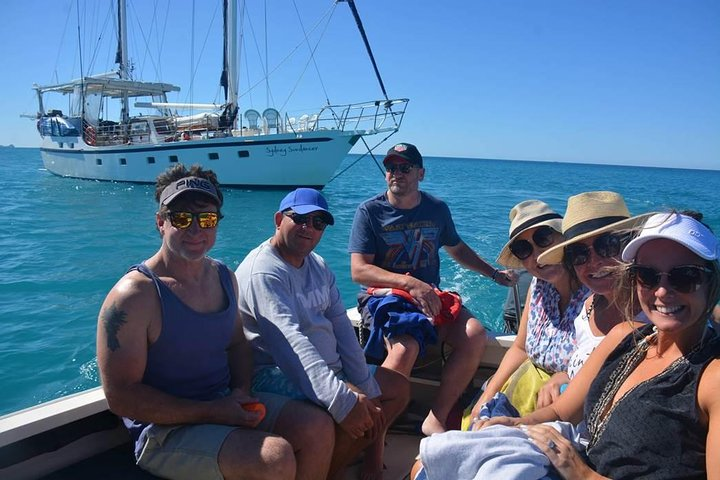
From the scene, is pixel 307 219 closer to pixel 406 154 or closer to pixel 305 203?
pixel 305 203

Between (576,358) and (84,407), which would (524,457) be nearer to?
(576,358)

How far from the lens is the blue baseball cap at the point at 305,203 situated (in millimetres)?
2305

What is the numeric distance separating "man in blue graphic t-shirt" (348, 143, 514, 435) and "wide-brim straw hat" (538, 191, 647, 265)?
85 centimetres

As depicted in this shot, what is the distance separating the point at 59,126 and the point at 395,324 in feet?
98.6

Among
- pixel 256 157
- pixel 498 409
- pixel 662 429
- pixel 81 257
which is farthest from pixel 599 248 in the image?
pixel 256 157

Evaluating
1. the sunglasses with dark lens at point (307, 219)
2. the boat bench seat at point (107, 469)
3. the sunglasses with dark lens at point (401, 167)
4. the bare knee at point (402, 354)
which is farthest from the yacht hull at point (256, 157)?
the boat bench seat at point (107, 469)

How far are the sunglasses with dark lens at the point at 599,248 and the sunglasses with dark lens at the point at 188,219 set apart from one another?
57.3 inches

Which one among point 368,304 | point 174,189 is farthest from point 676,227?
point 368,304

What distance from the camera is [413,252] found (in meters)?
3.30

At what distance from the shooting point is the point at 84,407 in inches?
78.9

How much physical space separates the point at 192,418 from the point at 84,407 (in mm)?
496

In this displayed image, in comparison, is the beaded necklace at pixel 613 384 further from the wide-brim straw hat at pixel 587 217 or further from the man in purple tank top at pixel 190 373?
the man in purple tank top at pixel 190 373

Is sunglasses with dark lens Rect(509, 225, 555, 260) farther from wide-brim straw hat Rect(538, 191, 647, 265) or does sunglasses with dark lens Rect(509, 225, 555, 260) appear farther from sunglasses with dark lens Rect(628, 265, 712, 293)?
sunglasses with dark lens Rect(628, 265, 712, 293)

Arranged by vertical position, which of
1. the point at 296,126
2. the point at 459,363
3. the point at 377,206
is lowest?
the point at 459,363
